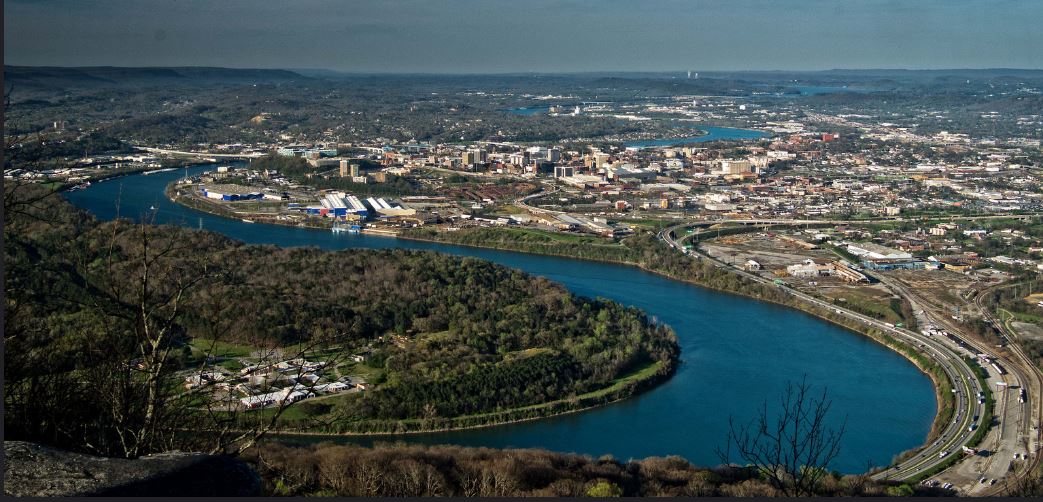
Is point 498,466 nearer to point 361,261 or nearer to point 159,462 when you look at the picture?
point 159,462

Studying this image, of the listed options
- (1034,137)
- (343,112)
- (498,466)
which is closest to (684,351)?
(498,466)

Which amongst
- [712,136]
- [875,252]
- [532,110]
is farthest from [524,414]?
[532,110]

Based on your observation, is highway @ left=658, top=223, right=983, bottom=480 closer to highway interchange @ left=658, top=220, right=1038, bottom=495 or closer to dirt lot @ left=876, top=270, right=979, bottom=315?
highway interchange @ left=658, top=220, right=1038, bottom=495

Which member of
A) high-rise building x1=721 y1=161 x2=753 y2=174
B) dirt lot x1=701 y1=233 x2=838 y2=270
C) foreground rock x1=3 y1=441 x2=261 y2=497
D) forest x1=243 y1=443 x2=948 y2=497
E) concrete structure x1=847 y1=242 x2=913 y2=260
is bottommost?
dirt lot x1=701 y1=233 x2=838 y2=270

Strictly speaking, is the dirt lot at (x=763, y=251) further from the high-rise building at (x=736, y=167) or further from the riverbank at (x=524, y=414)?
the high-rise building at (x=736, y=167)

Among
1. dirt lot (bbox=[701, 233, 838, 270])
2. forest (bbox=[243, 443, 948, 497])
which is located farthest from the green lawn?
dirt lot (bbox=[701, 233, 838, 270])

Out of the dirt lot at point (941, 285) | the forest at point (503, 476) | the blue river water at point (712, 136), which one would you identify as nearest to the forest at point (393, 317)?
the forest at point (503, 476)

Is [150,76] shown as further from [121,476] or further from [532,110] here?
[121,476]

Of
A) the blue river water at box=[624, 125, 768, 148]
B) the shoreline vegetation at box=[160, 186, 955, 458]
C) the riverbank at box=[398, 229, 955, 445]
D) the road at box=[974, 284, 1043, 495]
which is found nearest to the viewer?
the road at box=[974, 284, 1043, 495]
